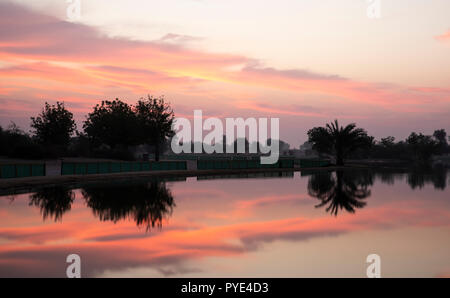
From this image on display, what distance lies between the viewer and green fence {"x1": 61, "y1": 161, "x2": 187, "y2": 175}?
44.5 meters

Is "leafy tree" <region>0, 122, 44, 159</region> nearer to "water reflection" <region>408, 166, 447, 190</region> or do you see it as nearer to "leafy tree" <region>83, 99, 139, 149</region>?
"leafy tree" <region>83, 99, 139, 149</region>

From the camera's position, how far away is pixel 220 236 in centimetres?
1645

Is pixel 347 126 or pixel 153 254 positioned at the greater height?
pixel 347 126

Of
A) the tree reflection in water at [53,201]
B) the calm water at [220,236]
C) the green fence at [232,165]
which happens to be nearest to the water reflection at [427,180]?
the calm water at [220,236]

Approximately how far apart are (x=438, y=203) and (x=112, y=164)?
34310 mm

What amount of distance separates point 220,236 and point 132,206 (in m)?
8.49

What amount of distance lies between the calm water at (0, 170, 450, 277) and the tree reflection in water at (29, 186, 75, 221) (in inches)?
2.7

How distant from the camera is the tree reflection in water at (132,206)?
19.8m

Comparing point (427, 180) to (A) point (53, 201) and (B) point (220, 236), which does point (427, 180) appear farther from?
(B) point (220, 236)

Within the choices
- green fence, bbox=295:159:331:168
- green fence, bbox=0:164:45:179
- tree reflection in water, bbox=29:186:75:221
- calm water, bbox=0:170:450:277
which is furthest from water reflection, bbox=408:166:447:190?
green fence, bbox=0:164:45:179

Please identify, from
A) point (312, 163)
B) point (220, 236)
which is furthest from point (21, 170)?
point (312, 163)
